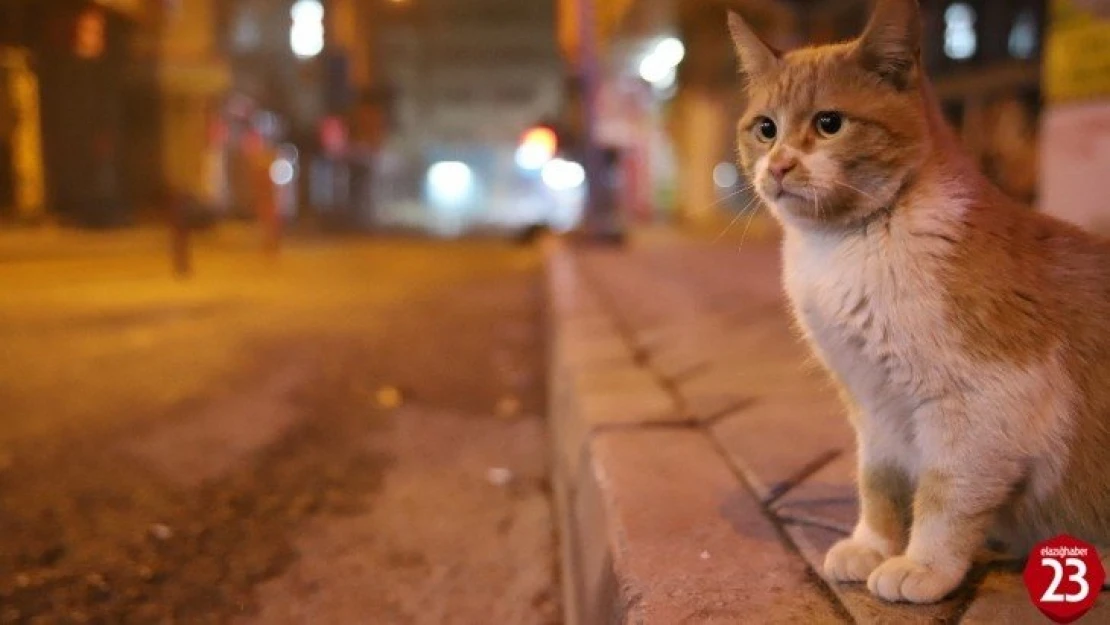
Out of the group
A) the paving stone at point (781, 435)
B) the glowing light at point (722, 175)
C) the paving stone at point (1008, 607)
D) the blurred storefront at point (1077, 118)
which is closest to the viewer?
the paving stone at point (1008, 607)

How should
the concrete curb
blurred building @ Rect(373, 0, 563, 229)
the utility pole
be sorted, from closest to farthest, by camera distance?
the concrete curb
the utility pole
blurred building @ Rect(373, 0, 563, 229)

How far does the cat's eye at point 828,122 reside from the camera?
1.82 meters

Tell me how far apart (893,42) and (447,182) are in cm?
4967

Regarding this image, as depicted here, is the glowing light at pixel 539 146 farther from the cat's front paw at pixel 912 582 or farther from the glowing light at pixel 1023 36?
the cat's front paw at pixel 912 582

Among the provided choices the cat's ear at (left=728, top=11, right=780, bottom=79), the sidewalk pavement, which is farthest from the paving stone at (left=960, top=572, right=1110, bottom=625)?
the cat's ear at (left=728, top=11, right=780, bottom=79)

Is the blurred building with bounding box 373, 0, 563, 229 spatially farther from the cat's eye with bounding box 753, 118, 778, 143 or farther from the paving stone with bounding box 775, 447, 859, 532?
the cat's eye with bounding box 753, 118, 778, 143

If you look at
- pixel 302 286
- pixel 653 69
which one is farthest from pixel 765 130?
pixel 653 69

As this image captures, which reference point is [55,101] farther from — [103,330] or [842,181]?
[842,181]

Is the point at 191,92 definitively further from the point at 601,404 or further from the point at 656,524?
the point at 656,524

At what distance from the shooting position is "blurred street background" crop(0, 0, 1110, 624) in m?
2.78

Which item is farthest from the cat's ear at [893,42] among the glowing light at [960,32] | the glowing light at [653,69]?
the glowing light at [653,69]

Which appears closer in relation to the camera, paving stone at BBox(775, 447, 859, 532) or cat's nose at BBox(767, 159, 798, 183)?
cat's nose at BBox(767, 159, 798, 183)

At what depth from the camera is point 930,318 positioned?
167 cm

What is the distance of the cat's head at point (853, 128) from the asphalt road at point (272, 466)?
4.14ft
